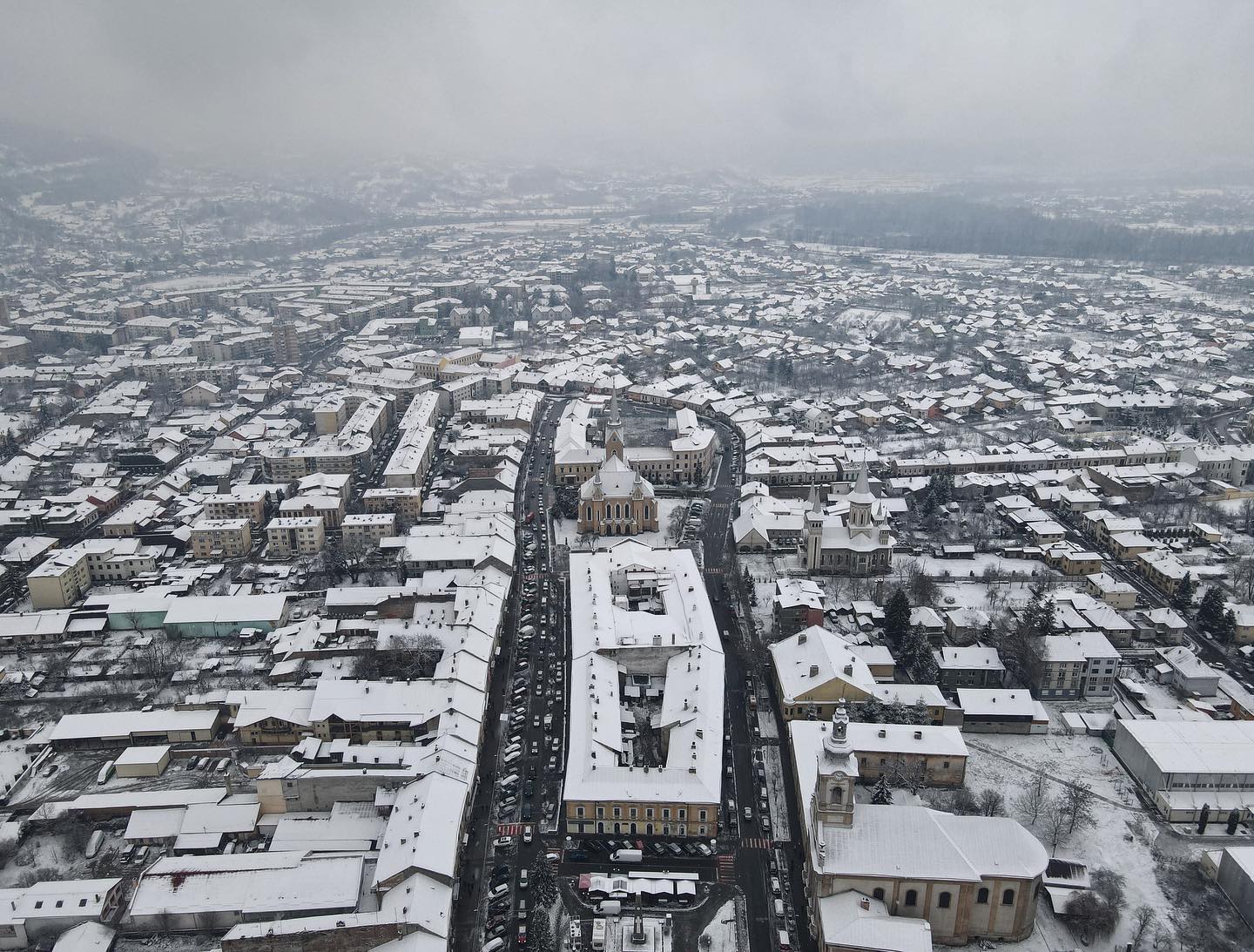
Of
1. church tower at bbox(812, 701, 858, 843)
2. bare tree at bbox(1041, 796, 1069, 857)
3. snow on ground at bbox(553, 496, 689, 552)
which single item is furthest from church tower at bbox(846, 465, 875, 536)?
church tower at bbox(812, 701, 858, 843)

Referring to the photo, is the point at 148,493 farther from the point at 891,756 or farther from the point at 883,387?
the point at 883,387

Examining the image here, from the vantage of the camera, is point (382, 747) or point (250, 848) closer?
point (250, 848)

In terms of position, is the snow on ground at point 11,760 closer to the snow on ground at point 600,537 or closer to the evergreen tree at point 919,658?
the snow on ground at point 600,537

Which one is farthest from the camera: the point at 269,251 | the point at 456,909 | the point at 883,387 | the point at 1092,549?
the point at 269,251

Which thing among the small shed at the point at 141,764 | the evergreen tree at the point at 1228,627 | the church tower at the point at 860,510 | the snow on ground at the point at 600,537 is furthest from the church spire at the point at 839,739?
the snow on ground at the point at 600,537

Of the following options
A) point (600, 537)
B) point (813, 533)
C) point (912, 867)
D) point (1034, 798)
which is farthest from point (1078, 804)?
point (600, 537)

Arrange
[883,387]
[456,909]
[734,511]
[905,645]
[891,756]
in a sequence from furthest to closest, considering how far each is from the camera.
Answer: [883,387] < [734,511] < [905,645] < [891,756] < [456,909]

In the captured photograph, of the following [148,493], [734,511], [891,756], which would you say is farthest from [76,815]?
[734,511]
